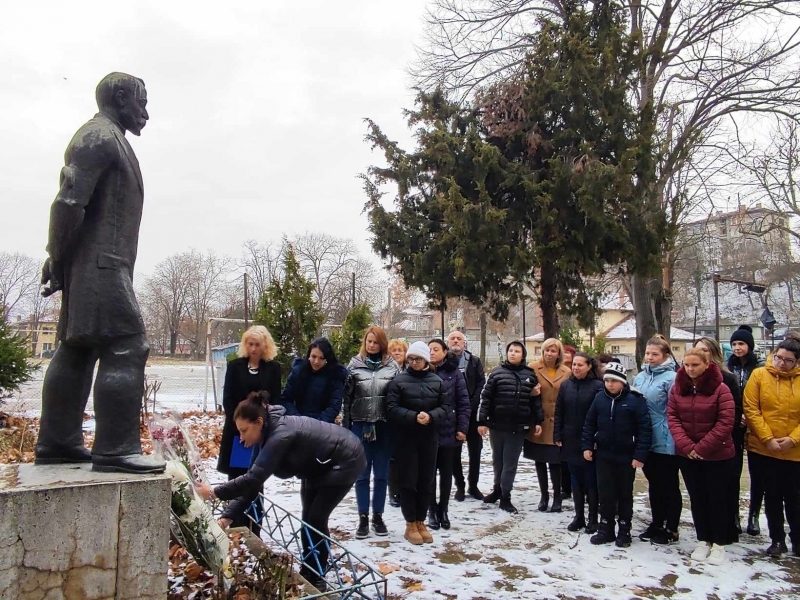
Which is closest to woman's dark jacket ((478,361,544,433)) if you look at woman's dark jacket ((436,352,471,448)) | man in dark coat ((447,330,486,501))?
woman's dark jacket ((436,352,471,448))

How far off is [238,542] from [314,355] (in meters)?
1.67

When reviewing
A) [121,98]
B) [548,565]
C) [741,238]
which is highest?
[741,238]

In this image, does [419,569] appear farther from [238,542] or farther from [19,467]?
[19,467]

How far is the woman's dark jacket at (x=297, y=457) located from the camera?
3.27m

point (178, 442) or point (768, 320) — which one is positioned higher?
point (768, 320)

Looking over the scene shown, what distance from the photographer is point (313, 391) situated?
5.19 metres

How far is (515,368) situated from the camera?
238 inches

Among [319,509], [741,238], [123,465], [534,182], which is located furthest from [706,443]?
[741,238]

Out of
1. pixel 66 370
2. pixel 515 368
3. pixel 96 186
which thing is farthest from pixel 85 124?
pixel 515 368

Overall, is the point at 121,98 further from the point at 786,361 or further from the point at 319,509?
the point at 786,361

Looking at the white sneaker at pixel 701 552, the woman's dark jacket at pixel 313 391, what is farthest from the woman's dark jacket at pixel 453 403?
the white sneaker at pixel 701 552

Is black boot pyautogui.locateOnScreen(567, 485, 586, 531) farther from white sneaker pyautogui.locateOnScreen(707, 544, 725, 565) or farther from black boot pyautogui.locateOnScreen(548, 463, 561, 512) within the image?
white sneaker pyautogui.locateOnScreen(707, 544, 725, 565)

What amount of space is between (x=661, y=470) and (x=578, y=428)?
749 millimetres

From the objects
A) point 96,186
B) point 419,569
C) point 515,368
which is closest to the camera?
point 96,186
